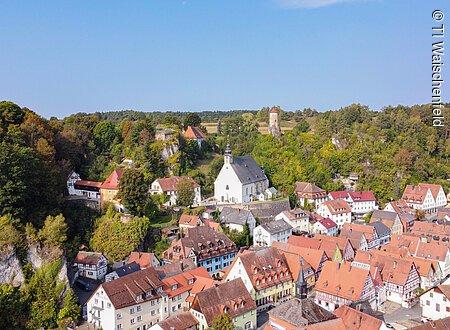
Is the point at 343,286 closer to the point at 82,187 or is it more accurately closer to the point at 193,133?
the point at 82,187

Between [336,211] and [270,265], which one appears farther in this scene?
[336,211]

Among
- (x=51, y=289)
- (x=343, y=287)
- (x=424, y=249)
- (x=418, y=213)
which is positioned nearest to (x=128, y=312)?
(x=51, y=289)

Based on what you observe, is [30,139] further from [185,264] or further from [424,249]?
[424,249]

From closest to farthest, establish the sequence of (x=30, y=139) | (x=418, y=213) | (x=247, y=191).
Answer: (x=30, y=139)
(x=247, y=191)
(x=418, y=213)

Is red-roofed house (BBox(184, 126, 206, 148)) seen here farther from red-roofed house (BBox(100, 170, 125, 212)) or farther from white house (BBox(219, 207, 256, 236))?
white house (BBox(219, 207, 256, 236))

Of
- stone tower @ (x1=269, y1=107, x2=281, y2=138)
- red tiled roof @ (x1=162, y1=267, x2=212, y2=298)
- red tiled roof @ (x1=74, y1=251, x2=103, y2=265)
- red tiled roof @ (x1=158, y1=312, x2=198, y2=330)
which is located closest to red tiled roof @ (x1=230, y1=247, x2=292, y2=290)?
red tiled roof @ (x1=162, y1=267, x2=212, y2=298)

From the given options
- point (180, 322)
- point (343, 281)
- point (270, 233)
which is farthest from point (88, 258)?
point (343, 281)
